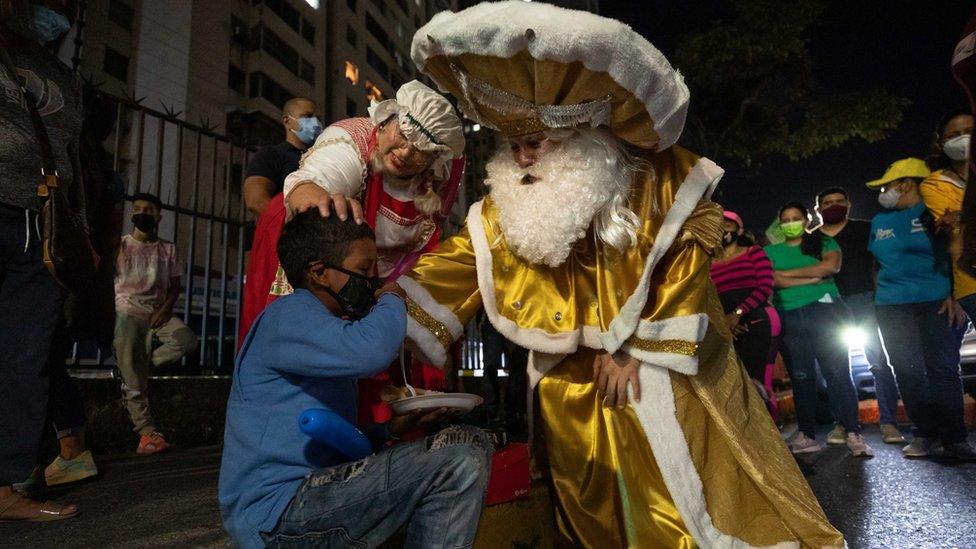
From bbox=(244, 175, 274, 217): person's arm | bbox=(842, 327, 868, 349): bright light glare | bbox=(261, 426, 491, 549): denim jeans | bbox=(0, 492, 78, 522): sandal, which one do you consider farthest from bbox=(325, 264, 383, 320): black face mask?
bbox=(842, 327, 868, 349): bright light glare

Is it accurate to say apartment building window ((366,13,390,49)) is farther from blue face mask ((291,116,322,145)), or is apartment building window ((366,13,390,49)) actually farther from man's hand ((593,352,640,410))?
man's hand ((593,352,640,410))

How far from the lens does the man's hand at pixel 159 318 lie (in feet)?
15.5

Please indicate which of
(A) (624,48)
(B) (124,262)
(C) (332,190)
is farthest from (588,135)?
(B) (124,262)

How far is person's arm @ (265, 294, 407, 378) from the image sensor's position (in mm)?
1519

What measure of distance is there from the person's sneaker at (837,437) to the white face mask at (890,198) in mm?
1858

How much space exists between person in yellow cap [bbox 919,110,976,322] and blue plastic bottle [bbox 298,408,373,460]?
3.86 m

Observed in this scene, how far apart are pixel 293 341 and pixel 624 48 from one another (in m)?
1.27

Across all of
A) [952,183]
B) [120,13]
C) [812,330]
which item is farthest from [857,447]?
[120,13]

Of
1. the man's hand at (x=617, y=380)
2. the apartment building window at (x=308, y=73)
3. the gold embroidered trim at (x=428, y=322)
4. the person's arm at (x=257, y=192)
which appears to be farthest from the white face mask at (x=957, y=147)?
the apartment building window at (x=308, y=73)

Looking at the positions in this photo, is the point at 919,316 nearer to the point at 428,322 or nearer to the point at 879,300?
the point at 879,300

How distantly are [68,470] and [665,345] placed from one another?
3023 mm

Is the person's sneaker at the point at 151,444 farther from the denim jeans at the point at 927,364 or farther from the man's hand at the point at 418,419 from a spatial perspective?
the denim jeans at the point at 927,364

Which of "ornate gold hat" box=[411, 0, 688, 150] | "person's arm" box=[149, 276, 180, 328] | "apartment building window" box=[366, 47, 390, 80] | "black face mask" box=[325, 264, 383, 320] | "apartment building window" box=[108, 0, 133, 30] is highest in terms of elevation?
"apartment building window" box=[366, 47, 390, 80]

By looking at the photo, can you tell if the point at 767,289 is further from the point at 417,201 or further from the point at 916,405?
the point at 417,201
